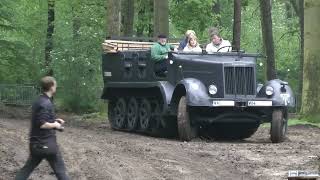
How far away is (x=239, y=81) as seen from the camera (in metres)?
16.9

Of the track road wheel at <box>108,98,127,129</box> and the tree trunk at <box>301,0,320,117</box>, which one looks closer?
the track road wheel at <box>108,98,127,129</box>

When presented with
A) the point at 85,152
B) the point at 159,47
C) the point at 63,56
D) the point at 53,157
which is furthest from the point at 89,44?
the point at 53,157

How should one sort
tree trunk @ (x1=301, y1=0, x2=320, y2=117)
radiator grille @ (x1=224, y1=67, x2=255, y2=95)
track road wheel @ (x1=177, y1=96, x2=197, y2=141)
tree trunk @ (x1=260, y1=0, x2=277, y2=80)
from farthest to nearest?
tree trunk @ (x1=260, y1=0, x2=277, y2=80) < tree trunk @ (x1=301, y1=0, x2=320, y2=117) < radiator grille @ (x1=224, y1=67, x2=255, y2=95) < track road wheel @ (x1=177, y1=96, x2=197, y2=141)

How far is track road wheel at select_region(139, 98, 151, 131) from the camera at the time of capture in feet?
62.1

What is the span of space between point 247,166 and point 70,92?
2040cm

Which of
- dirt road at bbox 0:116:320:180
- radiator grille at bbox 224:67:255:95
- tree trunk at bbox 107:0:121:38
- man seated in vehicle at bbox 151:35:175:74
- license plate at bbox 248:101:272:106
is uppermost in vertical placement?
tree trunk at bbox 107:0:121:38

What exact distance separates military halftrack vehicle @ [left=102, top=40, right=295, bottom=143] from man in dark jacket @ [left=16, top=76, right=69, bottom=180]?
709 centimetres

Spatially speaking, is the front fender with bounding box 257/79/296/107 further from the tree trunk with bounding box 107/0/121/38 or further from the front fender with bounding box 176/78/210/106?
the tree trunk with bounding box 107/0/121/38

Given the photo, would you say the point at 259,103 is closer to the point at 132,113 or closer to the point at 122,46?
the point at 132,113

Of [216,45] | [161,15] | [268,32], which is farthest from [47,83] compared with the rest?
[268,32]

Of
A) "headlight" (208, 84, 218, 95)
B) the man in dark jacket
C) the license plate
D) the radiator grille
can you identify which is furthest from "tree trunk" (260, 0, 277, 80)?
the man in dark jacket

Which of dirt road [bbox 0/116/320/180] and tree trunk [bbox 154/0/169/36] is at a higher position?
tree trunk [bbox 154/0/169/36]

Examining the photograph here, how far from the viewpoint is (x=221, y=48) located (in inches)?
703

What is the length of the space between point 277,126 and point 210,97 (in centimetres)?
167
